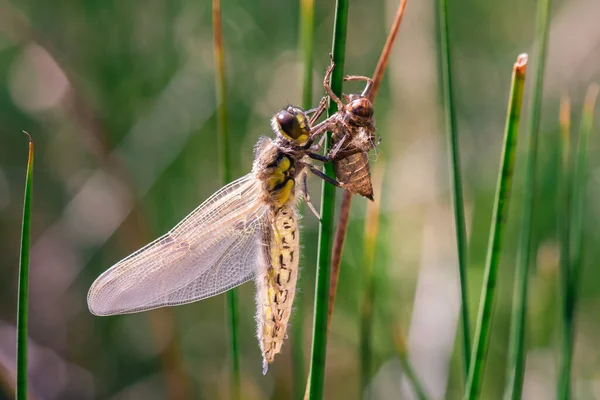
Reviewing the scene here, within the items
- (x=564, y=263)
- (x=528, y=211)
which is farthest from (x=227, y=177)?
(x=564, y=263)

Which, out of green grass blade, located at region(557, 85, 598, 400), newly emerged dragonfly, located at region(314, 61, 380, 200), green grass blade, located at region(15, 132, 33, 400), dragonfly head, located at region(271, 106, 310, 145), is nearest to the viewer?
green grass blade, located at region(15, 132, 33, 400)

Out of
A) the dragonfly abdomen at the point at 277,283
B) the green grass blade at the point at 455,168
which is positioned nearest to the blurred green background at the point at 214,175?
the dragonfly abdomen at the point at 277,283

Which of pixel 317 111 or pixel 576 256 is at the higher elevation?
pixel 317 111

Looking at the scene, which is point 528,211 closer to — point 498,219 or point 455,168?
point 455,168

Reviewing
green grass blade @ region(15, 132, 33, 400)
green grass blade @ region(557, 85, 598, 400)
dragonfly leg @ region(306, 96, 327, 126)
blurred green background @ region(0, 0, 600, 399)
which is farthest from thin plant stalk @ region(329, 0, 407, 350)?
blurred green background @ region(0, 0, 600, 399)

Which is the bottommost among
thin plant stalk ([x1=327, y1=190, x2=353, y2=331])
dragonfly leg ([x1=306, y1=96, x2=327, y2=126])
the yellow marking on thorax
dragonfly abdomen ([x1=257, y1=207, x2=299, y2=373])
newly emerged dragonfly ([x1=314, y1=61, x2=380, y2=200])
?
dragonfly abdomen ([x1=257, y1=207, x2=299, y2=373])

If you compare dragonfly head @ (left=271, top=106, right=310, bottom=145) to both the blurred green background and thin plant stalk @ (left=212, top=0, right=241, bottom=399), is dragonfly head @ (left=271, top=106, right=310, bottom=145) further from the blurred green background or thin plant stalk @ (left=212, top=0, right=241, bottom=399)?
the blurred green background

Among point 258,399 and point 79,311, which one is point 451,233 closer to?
point 258,399
